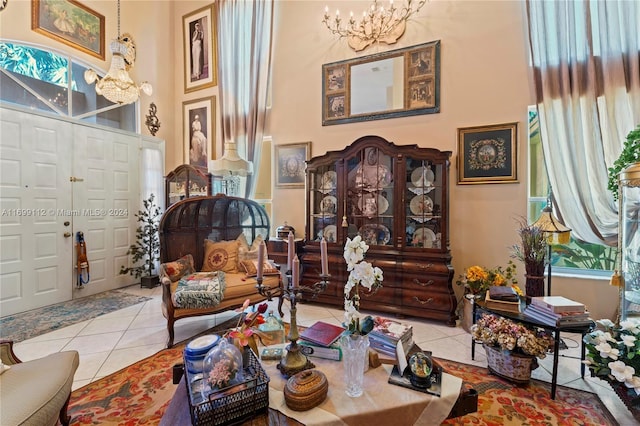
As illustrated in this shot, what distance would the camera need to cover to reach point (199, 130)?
5.16m

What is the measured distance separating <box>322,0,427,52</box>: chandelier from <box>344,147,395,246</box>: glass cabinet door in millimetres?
1530

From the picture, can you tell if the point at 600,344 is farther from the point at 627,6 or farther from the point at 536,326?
the point at 627,6

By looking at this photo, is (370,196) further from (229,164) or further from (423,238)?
(229,164)

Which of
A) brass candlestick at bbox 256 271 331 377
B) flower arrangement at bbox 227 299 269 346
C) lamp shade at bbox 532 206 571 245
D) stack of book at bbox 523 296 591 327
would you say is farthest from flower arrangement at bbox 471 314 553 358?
flower arrangement at bbox 227 299 269 346

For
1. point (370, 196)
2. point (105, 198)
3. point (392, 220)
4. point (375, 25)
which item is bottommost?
point (392, 220)

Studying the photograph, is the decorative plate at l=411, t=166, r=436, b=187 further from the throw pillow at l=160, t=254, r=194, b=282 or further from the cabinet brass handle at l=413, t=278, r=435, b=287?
the throw pillow at l=160, t=254, r=194, b=282

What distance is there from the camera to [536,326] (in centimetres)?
208

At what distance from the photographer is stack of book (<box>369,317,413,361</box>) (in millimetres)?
1684

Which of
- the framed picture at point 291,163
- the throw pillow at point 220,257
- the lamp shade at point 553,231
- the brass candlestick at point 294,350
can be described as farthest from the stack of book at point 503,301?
the framed picture at point 291,163

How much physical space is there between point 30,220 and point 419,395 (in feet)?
15.3

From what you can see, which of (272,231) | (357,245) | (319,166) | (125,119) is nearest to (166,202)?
(125,119)

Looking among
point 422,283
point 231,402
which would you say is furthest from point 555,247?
point 231,402

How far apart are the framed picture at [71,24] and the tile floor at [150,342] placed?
12.5 ft

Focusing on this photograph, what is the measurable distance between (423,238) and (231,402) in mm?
2715
